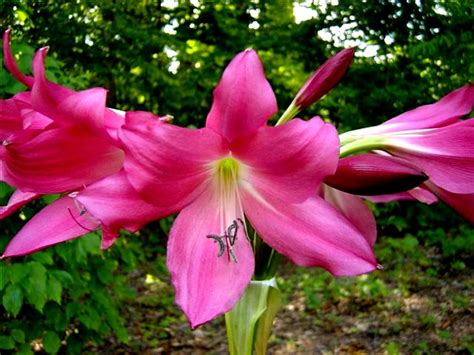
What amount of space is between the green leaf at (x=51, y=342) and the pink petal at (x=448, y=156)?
7.64 feet

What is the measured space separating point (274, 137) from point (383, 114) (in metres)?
3.70

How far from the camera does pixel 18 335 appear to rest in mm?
2535

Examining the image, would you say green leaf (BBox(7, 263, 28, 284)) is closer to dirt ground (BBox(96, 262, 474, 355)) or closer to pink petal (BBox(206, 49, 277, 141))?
dirt ground (BBox(96, 262, 474, 355))

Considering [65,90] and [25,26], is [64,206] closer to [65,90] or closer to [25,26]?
[65,90]

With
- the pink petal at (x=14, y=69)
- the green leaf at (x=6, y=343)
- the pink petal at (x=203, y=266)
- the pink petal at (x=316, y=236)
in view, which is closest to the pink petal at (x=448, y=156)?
the pink petal at (x=316, y=236)

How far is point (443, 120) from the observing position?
2.35 feet

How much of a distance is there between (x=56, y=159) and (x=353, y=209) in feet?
1.40

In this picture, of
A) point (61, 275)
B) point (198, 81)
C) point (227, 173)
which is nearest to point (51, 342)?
point (61, 275)

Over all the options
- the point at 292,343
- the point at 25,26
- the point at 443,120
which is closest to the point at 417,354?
the point at 292,343

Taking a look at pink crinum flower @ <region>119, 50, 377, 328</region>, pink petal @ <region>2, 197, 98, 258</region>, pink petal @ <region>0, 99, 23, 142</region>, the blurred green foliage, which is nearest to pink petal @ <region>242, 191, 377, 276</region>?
pink crinum flower @ <region>119, 50, 377, 328</region>

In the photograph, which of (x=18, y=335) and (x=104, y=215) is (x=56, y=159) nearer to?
(x=104, y=215)

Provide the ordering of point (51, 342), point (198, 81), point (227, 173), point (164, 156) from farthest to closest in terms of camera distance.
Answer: point (198, 81), point (51, 342), point (227, 173), point (164, 156)

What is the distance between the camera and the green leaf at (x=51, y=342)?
104 inches

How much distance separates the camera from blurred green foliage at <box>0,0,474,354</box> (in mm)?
2641
